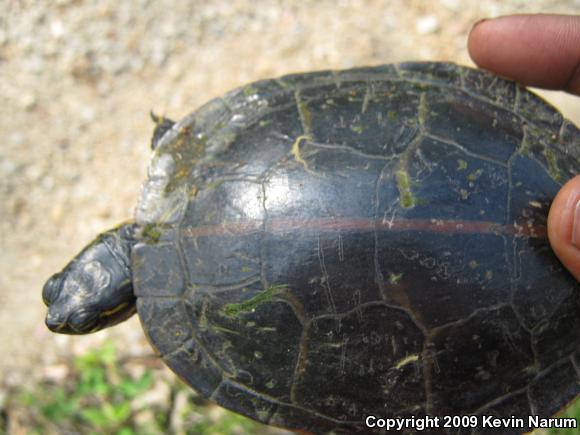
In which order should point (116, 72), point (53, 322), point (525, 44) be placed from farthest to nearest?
point (116, 72)
point (525, 44)
point (53, 322)

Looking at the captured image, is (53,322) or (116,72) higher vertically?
(116,72)

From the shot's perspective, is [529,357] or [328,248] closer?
→ [328,248]

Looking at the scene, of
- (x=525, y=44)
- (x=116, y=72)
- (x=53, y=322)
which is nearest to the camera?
(x=53, y=322)

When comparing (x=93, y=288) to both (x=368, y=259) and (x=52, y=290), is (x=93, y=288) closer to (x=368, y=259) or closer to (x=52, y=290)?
(x=52, y=290)

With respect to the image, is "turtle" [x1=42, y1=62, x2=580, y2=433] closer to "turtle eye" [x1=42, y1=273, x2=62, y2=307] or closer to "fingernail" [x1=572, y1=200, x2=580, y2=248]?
"turtle eye" [x1=42, y1=273, x2=62, y2=307]

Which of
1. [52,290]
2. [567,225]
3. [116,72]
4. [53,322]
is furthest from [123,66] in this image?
[567,225]

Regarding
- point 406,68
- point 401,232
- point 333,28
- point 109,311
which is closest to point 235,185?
point 401,232

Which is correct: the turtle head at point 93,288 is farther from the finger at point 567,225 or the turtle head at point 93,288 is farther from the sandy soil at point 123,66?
the finger at point 567,225

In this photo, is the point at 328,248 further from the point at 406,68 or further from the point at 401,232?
the point at 406,68
